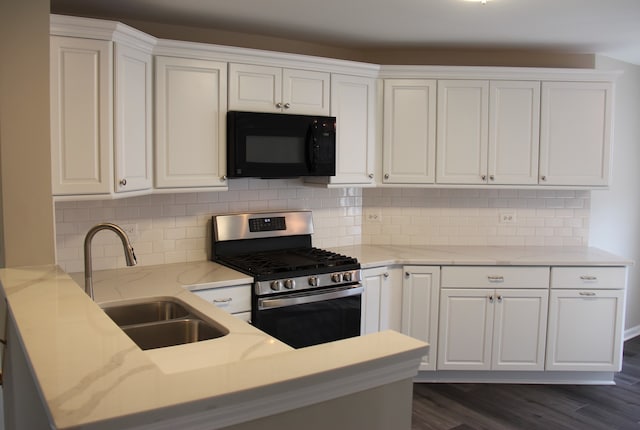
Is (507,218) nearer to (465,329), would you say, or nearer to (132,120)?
(465,329)

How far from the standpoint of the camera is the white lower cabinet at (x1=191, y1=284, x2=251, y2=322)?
327 centimetres

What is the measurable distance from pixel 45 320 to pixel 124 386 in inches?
29.0

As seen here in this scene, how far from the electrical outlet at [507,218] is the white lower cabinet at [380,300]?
1.12m

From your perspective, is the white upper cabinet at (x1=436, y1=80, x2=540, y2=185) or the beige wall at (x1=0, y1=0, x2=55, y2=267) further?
the white upper cabinet at (x1=436, y1=80, x2=540, y2=185)

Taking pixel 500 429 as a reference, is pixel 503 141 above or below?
above

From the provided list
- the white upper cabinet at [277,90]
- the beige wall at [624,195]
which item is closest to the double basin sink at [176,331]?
the white upper cabinet at [277,90]

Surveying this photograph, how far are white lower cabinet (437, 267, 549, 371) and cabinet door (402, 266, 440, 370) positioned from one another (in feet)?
0.15

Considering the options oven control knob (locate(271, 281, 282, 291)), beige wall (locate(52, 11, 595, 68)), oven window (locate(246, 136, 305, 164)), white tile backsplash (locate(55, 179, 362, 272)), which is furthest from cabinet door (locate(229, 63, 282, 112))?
oven control knob (locate(271, 281, 282, 291))

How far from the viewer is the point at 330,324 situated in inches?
146

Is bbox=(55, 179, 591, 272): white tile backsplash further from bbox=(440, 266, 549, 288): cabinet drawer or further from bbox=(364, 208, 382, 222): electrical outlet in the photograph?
bbox=(440, 266, 549, 288): cabinet drawer

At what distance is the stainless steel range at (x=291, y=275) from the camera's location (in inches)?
136

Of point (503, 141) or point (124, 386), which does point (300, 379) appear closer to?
point (124, 386)

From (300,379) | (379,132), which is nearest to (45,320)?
(300,379)

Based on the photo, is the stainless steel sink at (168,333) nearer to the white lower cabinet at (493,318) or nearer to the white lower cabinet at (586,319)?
the white lower cabinet at (493,318)
